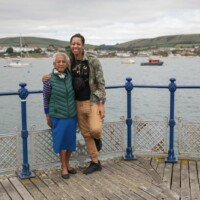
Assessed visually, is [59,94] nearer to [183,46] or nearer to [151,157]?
[151,157]

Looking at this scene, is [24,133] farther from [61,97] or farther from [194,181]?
[194,181]

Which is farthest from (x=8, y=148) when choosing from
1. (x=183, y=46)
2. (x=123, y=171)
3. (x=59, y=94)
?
(x=183, y=46)

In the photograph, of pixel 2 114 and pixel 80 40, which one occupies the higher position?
pixel 80 40

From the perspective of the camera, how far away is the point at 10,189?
18.2ft

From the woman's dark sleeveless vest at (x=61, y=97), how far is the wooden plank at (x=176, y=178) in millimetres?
1822

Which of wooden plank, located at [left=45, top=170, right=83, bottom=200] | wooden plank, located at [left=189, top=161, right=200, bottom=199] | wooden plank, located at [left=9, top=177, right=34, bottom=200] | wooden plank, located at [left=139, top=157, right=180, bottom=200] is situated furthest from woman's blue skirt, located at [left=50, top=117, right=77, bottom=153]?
wooden plank, located at [left=189, top=161, right=200, bottom=199]

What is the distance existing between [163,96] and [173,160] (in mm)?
30972

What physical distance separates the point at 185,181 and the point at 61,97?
7.24 ft

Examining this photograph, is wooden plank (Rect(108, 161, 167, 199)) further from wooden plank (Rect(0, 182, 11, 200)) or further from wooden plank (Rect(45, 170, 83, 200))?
wooden plank (Rect(0, 182, 11, 200))

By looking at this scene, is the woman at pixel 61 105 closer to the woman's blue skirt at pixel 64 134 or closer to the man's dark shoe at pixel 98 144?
the woman's blue skirt at pixel 64 134

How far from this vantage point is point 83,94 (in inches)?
229

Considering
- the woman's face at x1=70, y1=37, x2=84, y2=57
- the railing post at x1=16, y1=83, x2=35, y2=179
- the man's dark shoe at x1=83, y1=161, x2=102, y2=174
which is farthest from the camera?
the man's dark shoe at x1=83, y1=161, x2=102, y2=174

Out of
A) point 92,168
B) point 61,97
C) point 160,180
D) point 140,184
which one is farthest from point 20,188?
point 160,180

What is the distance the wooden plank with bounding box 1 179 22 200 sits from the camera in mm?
5285
